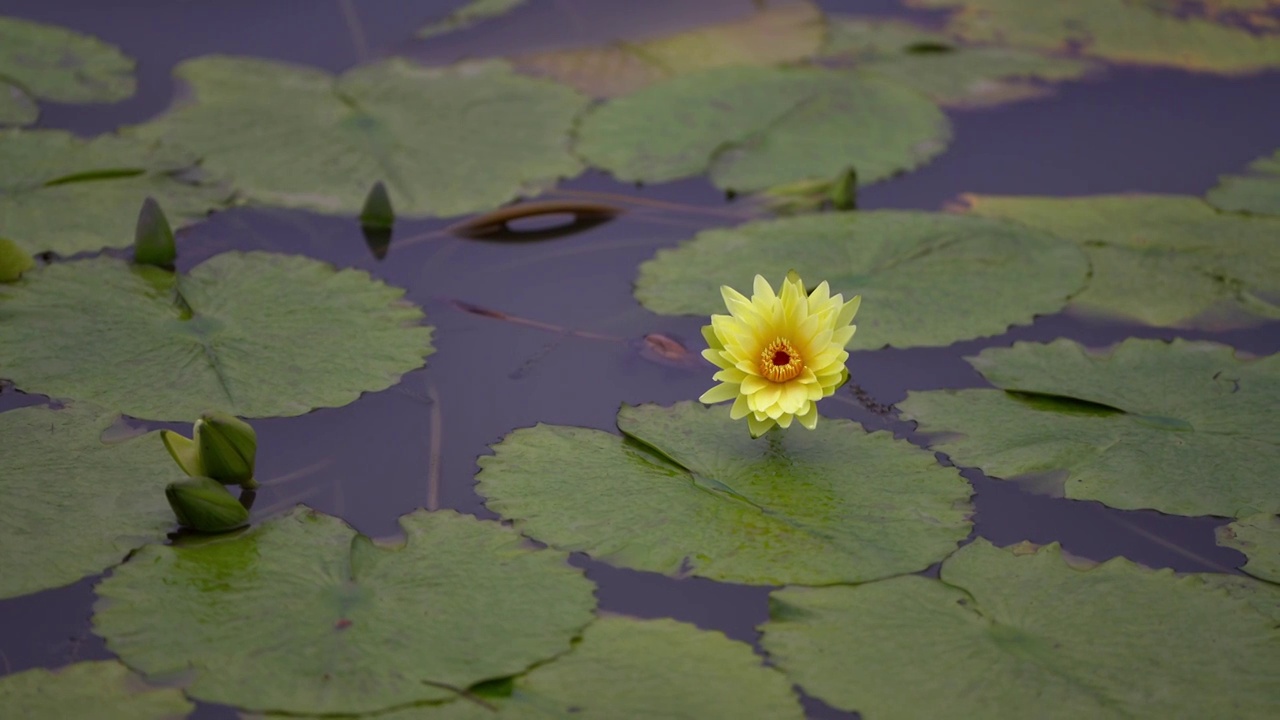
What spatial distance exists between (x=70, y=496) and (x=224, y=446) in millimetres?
377

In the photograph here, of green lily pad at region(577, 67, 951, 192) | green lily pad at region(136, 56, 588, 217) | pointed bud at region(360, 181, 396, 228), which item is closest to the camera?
pointed bud at region(360, 181, 396, 228)

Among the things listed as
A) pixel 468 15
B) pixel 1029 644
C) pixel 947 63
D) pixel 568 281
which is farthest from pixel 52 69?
pixel 1029 644

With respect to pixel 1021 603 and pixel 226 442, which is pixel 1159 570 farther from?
pixel 226 442

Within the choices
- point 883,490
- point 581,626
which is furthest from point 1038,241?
point 581,626

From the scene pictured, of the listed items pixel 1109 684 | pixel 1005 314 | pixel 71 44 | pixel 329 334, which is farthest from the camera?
pixel 71 44

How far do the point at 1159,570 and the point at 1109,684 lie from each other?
457 millimetres

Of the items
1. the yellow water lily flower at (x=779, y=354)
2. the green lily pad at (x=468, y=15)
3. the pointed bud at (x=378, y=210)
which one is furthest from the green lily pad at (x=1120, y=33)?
the yellow water lily flower at (x=779, y=354)

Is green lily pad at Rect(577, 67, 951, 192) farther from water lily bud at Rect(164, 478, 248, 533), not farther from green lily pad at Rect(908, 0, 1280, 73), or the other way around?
water lily bud at Rect(164, 478, 248, 533)

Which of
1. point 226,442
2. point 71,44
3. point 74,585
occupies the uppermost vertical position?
point 71,44

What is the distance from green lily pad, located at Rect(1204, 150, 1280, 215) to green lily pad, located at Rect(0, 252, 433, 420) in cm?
301

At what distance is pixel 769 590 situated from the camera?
9.30 ft

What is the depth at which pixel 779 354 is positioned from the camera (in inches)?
121

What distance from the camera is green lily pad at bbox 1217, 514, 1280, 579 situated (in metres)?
2.89

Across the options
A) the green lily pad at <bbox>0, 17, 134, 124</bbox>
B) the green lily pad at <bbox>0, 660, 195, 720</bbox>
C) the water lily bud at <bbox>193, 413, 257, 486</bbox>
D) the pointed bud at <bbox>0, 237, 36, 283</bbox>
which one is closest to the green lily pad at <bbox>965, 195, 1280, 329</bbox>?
the water lily bud at <bbox>193, 413, 257, 486</bbox>
